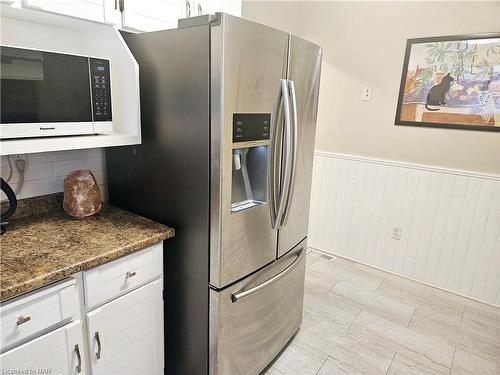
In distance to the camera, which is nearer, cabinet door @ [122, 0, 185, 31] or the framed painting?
cabinet door @ [122, 0, 185, 31]

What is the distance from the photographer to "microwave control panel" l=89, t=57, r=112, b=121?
127cm

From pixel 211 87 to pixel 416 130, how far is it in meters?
1.95

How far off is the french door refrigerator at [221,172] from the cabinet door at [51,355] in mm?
473

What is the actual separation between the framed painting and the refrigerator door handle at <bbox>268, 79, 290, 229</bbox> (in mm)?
1557

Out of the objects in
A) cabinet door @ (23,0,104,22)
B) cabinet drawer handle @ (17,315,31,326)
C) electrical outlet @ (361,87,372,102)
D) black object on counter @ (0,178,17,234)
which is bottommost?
cabinet drawer handle @ (17,315,31,326)

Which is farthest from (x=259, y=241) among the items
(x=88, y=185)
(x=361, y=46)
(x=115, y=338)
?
(x=361, y=46)

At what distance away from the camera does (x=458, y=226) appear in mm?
2494

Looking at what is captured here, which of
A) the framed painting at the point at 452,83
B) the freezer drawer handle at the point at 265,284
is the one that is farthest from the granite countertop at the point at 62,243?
the framed painting at the point at 452,83

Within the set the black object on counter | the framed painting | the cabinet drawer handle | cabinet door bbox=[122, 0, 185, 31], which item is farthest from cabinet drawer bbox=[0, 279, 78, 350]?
the framed painting

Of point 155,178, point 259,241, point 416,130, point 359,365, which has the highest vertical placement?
point 416,130

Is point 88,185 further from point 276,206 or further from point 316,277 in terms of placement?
point 316,277

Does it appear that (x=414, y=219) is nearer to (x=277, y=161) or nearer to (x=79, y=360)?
(x=277, y=161)

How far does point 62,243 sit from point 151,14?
1011mm

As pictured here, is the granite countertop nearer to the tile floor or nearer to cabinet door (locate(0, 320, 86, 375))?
cabinet door (locate(0, 320, 86, 375))
